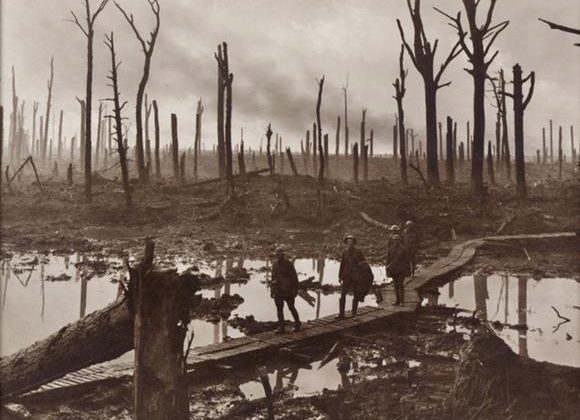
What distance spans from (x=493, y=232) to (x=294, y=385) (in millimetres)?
14534

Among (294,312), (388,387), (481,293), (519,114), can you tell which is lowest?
(388,387)

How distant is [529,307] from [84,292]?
9632 millimetres

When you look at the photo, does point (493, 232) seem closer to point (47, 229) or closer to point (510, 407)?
point (510, 407)

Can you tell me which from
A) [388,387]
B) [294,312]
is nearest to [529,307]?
[294,312]

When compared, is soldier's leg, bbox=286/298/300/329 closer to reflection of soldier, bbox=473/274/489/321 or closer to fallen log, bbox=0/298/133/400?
reflection of soldier, bbox=473/274/489/321

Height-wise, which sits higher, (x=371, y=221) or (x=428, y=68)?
(x=428, y=68)

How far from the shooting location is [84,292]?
12.4 meters

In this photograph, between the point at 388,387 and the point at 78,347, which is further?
the point at 388,387

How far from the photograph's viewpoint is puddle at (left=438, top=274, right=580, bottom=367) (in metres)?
8.56

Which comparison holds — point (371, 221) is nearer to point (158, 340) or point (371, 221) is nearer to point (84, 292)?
point (84, 292)

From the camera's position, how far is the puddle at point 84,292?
9.67 m

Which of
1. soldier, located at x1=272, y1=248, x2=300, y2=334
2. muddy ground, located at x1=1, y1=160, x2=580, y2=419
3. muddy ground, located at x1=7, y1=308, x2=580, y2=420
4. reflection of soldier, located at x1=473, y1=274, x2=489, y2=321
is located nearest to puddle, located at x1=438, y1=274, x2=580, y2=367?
reflection of soldier, located at x1=473, y1=274, x2=489, y2=321

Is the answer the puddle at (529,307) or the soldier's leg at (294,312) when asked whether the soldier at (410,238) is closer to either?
the puddle at (529,307)

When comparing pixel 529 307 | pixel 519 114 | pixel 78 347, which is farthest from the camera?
pixel 519 114
